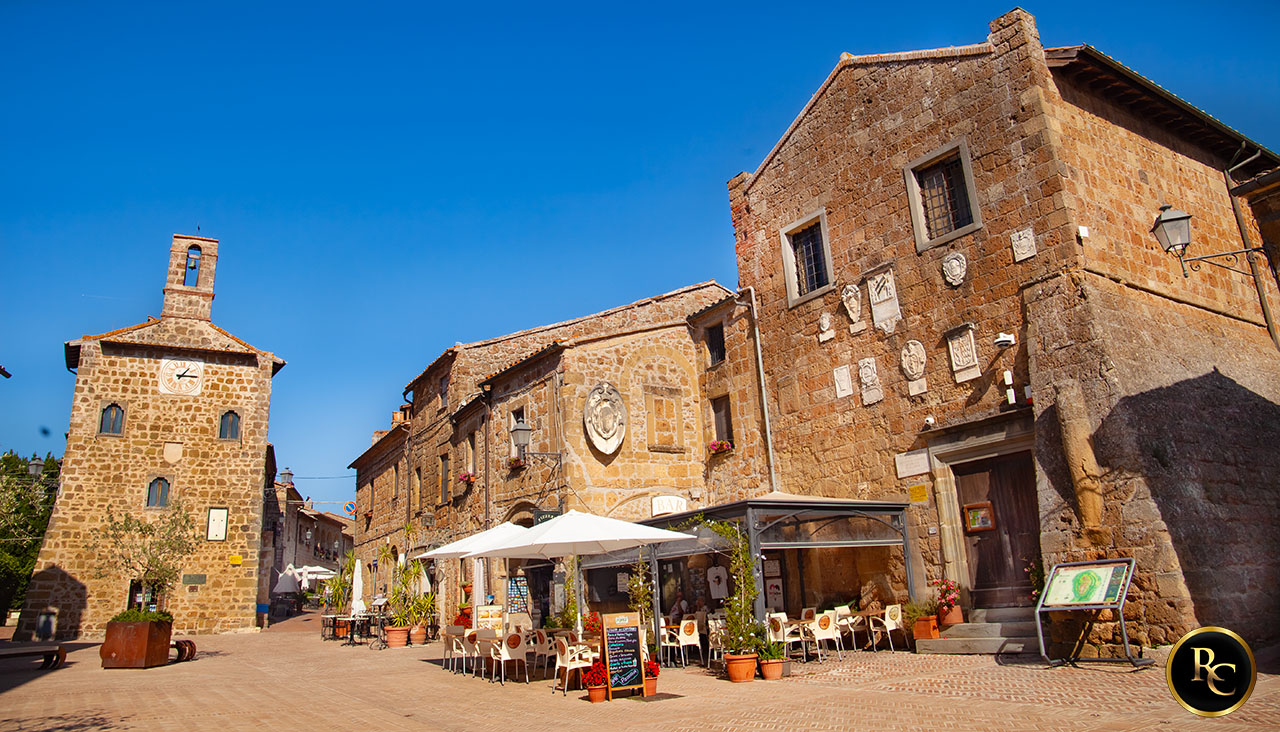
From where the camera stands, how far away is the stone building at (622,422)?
16016 mm

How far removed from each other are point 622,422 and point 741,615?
267 inches

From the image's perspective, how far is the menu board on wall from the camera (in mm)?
17734

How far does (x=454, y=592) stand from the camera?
21.0m

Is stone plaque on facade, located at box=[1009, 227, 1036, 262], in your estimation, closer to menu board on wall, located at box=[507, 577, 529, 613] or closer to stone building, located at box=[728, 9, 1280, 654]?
stone building, located at box=[728, 9, 1280, 654]

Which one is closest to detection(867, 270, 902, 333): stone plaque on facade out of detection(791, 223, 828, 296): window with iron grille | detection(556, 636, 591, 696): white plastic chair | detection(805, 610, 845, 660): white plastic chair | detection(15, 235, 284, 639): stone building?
detection(791, 223, 828, 296): window with iron grille

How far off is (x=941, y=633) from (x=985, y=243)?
18.4 ft

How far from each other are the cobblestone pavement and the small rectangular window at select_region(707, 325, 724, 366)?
7.35m

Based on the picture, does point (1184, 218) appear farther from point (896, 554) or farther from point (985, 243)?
point (896, 554)

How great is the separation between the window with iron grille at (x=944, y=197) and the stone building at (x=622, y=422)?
4.39 metres

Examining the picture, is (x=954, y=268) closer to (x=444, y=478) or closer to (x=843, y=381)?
(x=843, y=381)

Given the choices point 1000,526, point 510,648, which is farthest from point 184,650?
point 1000,526

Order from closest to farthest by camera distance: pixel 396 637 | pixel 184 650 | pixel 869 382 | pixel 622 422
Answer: pixel 869 382, pixel 184 650, pixel 622 422, pixel 396 637

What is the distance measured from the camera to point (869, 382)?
13.1 m

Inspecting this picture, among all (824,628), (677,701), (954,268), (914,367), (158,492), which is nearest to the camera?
(677,701)
